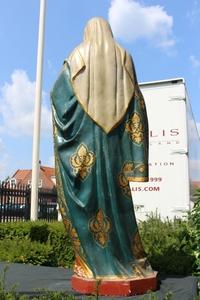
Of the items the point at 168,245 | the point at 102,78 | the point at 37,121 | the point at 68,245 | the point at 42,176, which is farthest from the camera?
the point at 42,176

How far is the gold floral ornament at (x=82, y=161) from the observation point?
400 centimetres

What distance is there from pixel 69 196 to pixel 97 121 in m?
0.66

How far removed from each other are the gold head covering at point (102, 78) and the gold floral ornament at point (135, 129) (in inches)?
4.2

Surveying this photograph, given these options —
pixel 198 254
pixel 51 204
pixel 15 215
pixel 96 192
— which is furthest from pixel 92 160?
pixel 51 204

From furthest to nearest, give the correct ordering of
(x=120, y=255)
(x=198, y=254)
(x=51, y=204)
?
(x=51, y=204)
(x=198, y=254)
(x=120, y=255)

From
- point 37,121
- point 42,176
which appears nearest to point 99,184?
point 37,121

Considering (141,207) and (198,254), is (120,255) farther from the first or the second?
(141,207)

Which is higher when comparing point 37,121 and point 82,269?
point 37,121

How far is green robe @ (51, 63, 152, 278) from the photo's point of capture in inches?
156

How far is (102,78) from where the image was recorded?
13.4ft

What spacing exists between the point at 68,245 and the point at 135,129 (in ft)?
14.4

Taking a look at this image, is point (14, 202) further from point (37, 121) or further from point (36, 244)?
point (36, 244)

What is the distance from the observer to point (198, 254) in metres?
5.45

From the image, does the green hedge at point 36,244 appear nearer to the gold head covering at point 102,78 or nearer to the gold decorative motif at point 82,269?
the gold decorative motif at point 82,269
